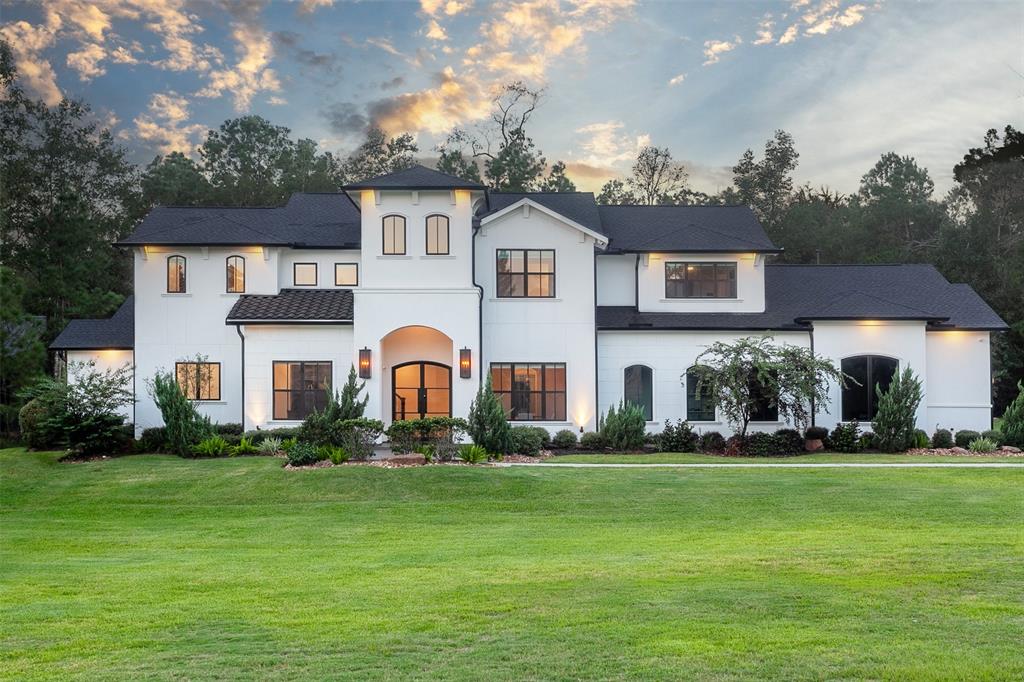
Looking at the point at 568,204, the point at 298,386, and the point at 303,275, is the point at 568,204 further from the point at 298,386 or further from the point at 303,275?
the point at 298,386

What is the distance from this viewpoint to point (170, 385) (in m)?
22.2

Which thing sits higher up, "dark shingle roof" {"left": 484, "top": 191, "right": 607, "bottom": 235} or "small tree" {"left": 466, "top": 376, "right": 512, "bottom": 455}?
"dark shingle roof" {"left": 484, "top": 191, "right": 607, "bottom": 235}

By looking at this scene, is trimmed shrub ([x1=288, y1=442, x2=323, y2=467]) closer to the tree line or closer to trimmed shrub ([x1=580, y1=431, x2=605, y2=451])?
trimmed shrub ([x1=580, y1=431, x2=605, y2=451])

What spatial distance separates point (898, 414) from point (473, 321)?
1174cm

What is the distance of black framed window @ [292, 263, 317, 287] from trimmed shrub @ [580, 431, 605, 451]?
9.92 metres

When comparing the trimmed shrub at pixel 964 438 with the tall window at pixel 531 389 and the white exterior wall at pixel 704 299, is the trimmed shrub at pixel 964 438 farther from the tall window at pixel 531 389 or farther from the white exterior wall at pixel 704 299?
the tall window at pixel 531 389

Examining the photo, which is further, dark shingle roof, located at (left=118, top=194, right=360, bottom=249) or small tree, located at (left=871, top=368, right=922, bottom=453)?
dark shingle roof, located at (left=118, top=194, right=360, bottom=249)

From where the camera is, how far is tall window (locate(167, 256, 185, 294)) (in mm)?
26000

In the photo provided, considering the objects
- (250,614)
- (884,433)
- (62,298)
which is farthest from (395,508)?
(62,298)

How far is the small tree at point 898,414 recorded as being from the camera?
22688 mm

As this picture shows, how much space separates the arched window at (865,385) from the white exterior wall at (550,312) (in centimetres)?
748

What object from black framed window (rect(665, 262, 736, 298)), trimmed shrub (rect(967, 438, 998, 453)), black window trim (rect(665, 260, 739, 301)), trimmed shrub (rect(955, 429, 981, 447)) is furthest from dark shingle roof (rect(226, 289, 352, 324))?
trimmed shrub (rect(955, 429, 981, 447))

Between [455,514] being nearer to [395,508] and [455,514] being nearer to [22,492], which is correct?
[395,508]

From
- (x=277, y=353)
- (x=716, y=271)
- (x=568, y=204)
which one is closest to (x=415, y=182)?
(x=277, y=353)
